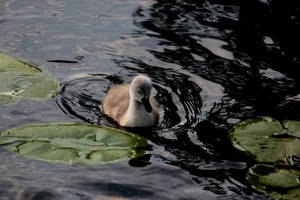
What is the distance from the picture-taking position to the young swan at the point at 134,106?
6398 mm

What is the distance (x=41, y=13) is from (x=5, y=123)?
3794mm

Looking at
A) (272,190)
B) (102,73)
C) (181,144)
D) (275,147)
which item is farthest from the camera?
(102,73)

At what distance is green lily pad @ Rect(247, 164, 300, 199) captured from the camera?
493cm

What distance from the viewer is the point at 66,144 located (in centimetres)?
530

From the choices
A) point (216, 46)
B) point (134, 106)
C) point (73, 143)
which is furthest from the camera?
point (216, 46)

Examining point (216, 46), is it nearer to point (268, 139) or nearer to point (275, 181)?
point (268, 139)

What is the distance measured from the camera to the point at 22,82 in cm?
674

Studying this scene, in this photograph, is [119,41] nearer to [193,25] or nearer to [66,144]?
[193,25]

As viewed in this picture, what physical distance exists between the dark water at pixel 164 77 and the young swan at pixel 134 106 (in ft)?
0.43

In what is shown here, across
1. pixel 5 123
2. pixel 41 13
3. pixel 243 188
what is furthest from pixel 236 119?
pixel 41 13

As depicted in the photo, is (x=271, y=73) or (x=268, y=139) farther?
(x=271, y=73)

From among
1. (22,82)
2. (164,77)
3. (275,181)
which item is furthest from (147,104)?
(275,181)

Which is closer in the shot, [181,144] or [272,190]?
[272,190]

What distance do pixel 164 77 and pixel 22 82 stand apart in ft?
6.66
